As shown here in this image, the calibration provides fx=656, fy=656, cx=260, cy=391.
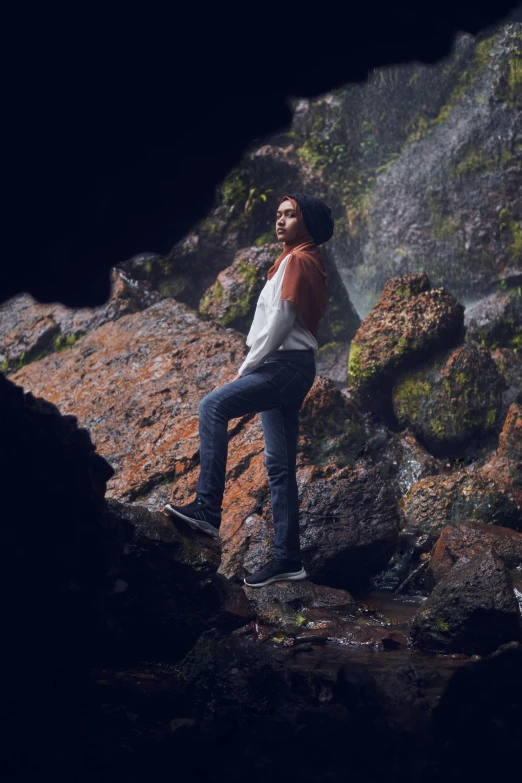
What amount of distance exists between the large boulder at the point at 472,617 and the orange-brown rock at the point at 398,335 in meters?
4.37

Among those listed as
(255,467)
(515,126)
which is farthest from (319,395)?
(515,126)

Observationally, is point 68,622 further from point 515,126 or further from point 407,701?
point 515,126

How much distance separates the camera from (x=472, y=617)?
12.7ft

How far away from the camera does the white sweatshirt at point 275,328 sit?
3934 mm

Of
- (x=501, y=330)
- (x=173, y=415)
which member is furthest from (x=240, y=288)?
(x=501, y=330)

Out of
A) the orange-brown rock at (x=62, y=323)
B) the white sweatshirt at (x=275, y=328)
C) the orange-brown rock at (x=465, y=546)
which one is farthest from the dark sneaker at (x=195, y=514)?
the orange-brown rock at (x=62, y=323)

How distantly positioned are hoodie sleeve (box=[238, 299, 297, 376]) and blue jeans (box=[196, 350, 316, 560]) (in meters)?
0.06

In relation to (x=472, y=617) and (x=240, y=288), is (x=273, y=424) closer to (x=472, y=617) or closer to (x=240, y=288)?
(x=472, y=617)

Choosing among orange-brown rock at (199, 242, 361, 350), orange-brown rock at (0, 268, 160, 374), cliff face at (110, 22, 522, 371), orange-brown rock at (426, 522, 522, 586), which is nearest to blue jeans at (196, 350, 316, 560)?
orange-brown rock at (426, 522, 522, 586)

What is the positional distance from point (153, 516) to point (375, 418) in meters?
4.97

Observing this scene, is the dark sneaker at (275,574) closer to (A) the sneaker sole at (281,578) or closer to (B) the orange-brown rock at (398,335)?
(A) the sneaker sole at (281,578)

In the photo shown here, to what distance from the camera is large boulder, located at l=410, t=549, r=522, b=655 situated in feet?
12.6

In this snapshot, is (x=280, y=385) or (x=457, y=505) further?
(x=457, y=505)

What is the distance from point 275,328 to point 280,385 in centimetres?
34
